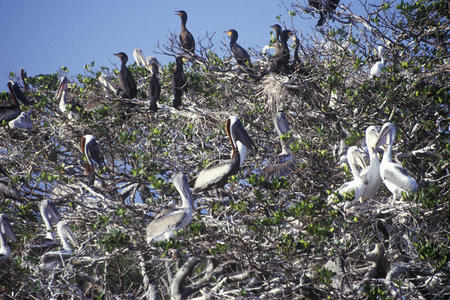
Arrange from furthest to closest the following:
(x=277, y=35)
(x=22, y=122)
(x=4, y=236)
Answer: (x=277, y=35) → (x=22, y=122) → (x=4, y=236)

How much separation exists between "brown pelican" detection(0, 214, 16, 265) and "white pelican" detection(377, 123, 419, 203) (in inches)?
157

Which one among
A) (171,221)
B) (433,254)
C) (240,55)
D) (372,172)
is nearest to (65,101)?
(240,55)

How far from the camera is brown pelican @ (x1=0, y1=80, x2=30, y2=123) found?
8.00 metres

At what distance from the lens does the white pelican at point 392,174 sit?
15.3 feet

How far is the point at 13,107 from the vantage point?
8.15m

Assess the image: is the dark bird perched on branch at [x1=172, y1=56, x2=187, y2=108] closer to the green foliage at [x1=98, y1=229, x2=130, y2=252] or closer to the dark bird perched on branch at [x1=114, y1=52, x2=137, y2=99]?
the dark bird perched on branch at [x1=114, y1=52, x2=137, y2=99]

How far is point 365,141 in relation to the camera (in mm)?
5824

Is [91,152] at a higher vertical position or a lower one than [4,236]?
higher

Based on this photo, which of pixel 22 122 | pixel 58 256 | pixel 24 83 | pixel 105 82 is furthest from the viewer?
pixel 24 83

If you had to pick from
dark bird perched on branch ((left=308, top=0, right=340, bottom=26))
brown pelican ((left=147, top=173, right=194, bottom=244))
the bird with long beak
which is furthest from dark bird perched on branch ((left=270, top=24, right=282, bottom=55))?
brown pelican ((left=147, top=173, right=194, bottom=244))

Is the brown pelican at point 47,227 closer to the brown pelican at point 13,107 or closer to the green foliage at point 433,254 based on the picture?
the brown pelican at point 13,107

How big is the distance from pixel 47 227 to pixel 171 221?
1753mm

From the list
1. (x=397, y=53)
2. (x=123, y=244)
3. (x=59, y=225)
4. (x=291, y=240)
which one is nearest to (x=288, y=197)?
(x=291, y=240)

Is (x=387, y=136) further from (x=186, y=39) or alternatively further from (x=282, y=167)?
(x=186, y=39)
